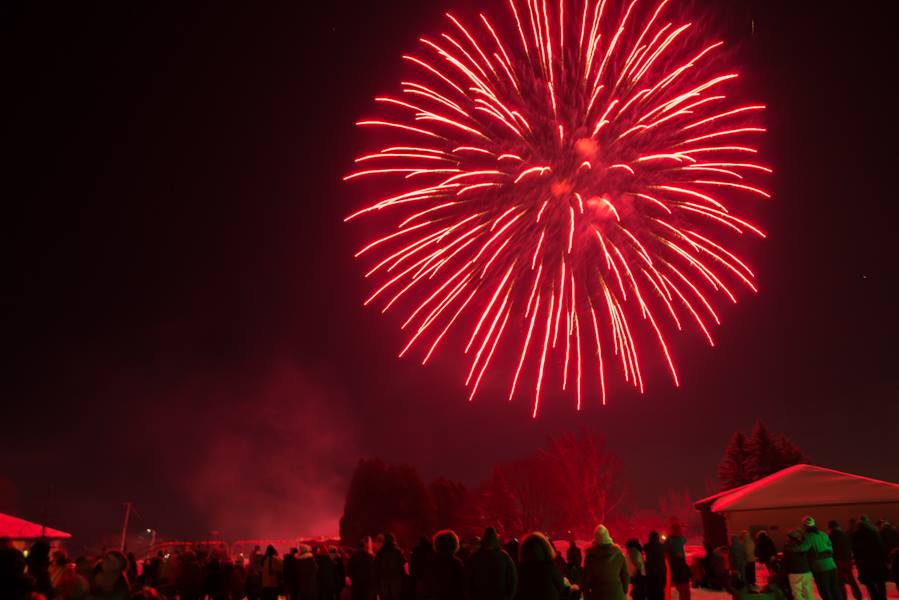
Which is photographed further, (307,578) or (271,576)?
(271,576)

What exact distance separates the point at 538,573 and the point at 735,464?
4874cm

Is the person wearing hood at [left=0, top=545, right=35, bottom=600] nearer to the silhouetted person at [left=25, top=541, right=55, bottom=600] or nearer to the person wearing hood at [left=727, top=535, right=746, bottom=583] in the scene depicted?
the silhouetted person at [left=25, top=541, right=55, bottom=600]

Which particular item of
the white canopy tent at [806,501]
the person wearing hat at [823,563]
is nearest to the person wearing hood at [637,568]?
the person wearing hat at [823,563]

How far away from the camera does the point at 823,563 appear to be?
440 inches

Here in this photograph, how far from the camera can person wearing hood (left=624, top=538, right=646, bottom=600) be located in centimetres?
1201

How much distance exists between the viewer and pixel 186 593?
1425 centimetres

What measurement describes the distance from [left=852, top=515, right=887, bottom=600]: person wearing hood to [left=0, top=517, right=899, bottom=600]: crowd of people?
16 millimetres

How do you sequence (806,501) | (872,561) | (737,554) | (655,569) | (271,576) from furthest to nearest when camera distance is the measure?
1. (806,501)
2. (737,554)
3. (271,576)
4. (872,561)
5. (655,569)

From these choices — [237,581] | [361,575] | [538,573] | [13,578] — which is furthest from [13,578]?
[237,581]

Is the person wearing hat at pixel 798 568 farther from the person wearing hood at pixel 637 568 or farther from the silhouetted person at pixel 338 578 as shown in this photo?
the silhouetted person at pixel 338 578

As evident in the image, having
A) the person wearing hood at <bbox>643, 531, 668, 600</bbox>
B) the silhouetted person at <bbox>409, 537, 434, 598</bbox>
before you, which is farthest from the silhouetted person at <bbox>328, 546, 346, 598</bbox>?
the person wearing hood at <bbox>643, 531, 668, 600</bbox>

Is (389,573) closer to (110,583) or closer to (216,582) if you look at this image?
(216,582)

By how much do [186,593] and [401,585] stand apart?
15.2 ft

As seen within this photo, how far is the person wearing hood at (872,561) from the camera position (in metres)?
12.1
